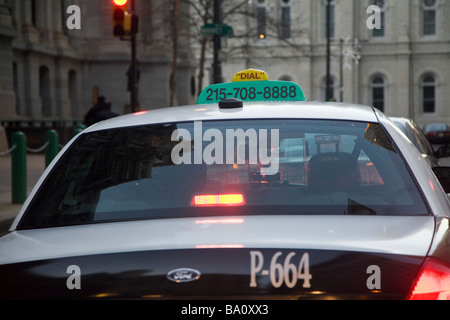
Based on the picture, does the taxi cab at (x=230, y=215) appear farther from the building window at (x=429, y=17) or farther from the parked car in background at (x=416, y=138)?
the building window at (x=429, y=17)

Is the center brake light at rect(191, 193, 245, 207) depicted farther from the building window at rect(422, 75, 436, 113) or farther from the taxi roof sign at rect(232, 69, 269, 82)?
the building window at rect(422, 75, 436, 113)

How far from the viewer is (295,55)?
69625 mm

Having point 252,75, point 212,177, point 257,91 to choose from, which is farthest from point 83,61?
point 212,177

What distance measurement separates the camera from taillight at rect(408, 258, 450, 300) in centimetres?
230

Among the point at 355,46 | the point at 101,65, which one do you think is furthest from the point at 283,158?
the point at 355,46

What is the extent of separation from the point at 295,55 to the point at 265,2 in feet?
16.3

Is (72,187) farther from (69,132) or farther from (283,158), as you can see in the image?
(69,132)

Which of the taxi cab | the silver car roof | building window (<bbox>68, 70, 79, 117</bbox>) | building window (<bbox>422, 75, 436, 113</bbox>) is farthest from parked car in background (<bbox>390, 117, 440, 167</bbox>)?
building window (<bbox>422, 75, 436, 113</bbox>)

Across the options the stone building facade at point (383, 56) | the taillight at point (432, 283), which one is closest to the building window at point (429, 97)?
the stone building facade at point (383, 56)

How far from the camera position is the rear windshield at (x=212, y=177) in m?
2.92

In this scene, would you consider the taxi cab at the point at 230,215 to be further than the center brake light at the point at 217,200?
No

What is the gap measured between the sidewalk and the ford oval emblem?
29.0ft

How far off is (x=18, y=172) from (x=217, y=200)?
1128 centimetres

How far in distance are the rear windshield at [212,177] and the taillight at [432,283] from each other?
503 millimetres
